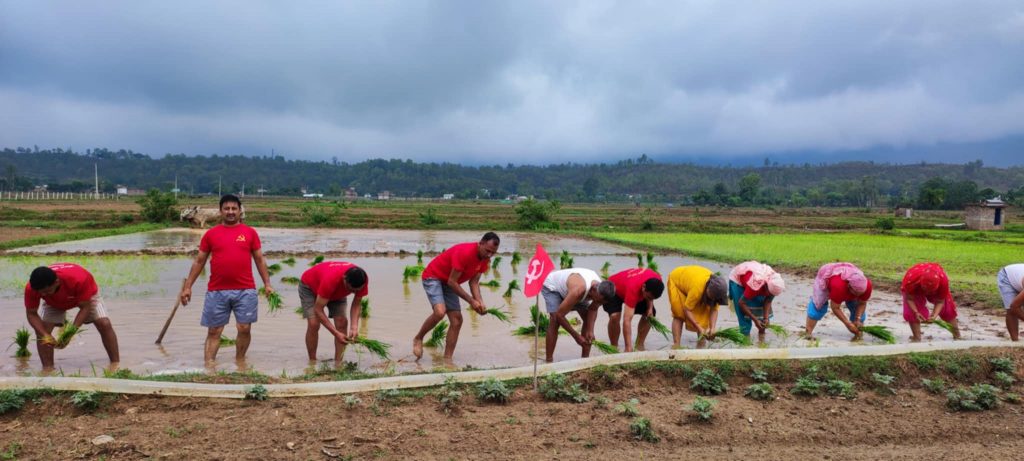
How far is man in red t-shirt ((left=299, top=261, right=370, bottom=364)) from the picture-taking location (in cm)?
641

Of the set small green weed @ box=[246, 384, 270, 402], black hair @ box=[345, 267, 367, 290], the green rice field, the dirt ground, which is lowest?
the green rice field

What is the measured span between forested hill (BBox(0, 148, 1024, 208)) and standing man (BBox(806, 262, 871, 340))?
119 metres

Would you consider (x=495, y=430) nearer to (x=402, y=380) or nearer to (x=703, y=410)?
(x=402, y=380)

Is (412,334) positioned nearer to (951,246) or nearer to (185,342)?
(185,342)

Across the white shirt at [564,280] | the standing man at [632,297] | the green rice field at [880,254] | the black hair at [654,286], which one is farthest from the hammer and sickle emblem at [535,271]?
the green rice field at [880,254]

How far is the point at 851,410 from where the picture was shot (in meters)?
5.47

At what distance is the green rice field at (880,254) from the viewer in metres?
14.8

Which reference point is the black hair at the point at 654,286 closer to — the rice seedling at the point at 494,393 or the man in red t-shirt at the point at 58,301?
the rice seedling at the point at 494,393

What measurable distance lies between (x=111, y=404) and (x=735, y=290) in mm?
7145

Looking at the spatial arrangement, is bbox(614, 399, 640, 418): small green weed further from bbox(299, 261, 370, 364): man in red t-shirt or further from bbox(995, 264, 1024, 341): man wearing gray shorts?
bbox(995, 264, 1024, 341): man wearing gray shorts

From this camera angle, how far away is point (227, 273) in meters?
6.48

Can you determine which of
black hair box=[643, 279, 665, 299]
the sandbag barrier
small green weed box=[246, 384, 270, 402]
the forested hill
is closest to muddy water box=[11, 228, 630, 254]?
the sandbag barrier

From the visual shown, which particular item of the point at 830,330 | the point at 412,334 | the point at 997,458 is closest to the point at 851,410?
the point at 997,458

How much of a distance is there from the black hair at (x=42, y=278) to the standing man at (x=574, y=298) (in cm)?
468
